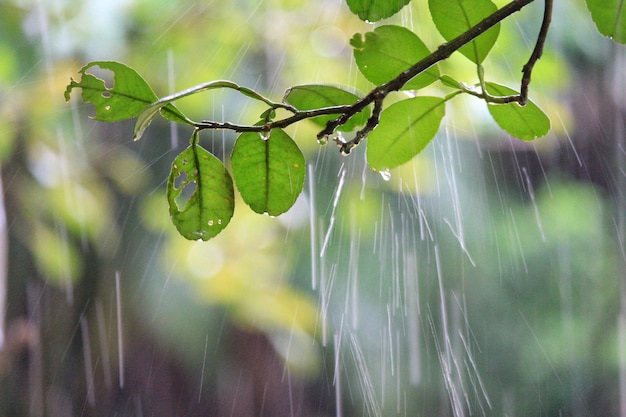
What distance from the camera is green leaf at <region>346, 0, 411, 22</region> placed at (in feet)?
0.84

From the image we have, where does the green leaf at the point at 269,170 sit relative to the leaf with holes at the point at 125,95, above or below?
Answer: below

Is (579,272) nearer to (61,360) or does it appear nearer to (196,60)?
(196,60)

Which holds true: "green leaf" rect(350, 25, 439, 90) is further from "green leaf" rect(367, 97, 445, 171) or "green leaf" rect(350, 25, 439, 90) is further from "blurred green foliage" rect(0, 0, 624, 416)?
"blurred green foliage" rect(0, 0, 624, 416)

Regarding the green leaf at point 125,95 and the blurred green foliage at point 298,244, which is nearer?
the green leaf at point 125,95

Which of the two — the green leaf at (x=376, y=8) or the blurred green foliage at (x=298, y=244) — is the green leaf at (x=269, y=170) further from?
the blurred green foliage at (x=298, y=244)

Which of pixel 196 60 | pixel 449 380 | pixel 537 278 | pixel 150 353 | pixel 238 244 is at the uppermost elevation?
pixel 196 60

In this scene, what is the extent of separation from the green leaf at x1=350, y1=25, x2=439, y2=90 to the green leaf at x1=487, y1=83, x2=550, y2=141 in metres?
0.03

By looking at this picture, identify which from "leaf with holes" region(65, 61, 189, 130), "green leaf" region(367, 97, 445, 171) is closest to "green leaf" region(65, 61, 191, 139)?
"leaf with holes" region(65, 61, 189, 130)

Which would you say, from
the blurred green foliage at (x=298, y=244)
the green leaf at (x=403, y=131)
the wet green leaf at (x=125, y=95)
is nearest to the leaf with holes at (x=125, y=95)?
the wet green leaf at (x=125, y=95)

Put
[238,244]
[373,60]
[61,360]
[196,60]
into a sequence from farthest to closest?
[61,360] → [196,60] → [238,244] → [373,60]

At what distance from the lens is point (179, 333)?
2.35 metres

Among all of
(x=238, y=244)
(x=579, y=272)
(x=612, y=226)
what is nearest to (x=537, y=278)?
(x=579, y=272)

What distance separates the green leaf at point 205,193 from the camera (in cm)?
26

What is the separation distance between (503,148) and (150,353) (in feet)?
5.71
